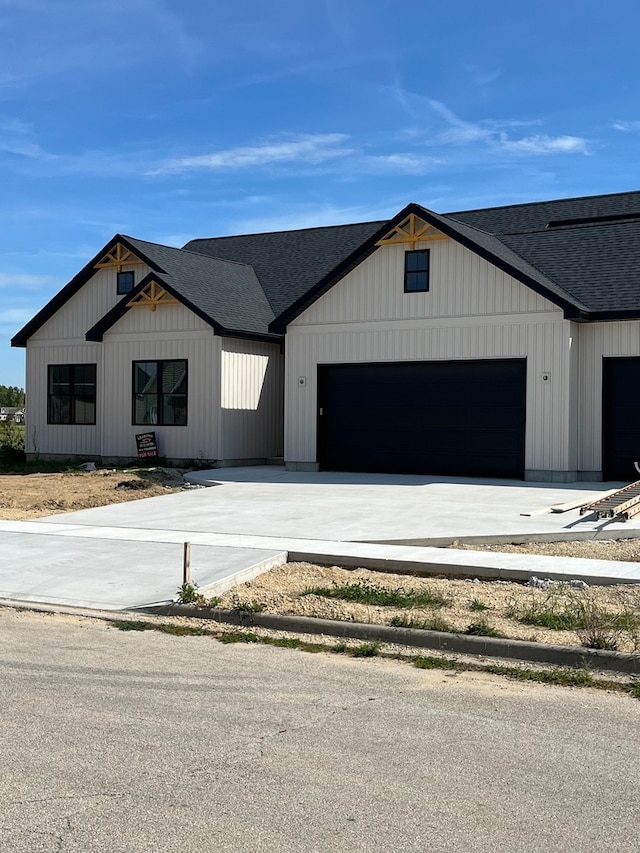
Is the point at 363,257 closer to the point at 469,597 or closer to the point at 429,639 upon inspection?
the point at 469,597

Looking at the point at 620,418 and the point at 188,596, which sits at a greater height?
the point at 620,418

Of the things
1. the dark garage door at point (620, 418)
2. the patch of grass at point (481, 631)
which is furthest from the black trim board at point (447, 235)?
the patch of grass at point (481, 631)

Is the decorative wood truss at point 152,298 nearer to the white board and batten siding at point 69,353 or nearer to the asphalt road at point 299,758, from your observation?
the white board and batten siding at point 69,353

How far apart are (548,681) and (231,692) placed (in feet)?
7.37

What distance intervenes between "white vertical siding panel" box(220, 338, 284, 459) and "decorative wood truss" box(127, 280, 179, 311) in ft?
6.90

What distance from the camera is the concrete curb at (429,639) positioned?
7117 millimetres

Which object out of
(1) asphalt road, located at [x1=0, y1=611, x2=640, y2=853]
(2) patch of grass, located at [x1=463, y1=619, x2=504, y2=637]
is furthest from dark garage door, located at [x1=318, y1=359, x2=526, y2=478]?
(1) asphalt road, located at [x1=0, y1=611, x2=640, y2=853]

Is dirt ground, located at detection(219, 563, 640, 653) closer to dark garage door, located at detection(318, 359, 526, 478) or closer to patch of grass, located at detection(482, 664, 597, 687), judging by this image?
patch of grass, located at detection(482, 664, 597, 687)

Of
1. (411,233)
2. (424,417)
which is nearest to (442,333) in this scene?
(424,417)

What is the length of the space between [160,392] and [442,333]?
824cm

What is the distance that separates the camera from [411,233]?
21.9m

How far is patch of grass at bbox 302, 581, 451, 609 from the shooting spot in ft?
29.5

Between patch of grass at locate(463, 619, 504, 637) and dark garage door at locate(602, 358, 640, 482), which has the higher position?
dark garage door at locate(602, 358, 640, 482)

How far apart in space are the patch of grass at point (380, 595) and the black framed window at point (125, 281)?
63.3 ft
